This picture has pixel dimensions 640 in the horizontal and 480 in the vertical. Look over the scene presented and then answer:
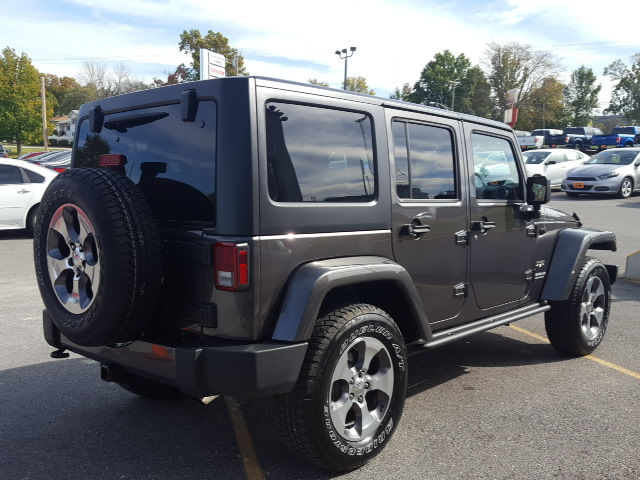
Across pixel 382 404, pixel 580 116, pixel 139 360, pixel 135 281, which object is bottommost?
pixel 382 404

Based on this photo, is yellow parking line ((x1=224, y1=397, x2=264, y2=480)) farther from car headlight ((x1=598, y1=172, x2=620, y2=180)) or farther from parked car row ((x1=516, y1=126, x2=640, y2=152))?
parked car row ((x1=516, y1=126, x2=640, y2=152))

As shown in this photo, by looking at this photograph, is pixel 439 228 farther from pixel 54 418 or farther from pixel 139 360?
pixel 54 418

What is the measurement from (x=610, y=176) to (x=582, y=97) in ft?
209

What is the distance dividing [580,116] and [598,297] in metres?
77.8

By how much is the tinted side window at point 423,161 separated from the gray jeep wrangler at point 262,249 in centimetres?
1

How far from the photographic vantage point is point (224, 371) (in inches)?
102

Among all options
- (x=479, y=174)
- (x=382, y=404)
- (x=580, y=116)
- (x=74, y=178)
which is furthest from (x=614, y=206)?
(x=580, y=116)

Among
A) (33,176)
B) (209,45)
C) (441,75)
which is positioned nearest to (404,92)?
(441,75)

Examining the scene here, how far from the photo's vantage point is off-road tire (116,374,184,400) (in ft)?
12.4

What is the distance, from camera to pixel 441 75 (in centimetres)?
8694

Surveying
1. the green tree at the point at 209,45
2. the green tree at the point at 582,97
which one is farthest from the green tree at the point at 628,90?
the green tree at the point at 209,45

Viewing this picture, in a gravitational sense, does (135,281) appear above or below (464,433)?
above

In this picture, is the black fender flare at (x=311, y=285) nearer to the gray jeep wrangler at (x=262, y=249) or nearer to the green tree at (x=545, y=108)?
the gray jeep wrangler at (x=262, y=249)

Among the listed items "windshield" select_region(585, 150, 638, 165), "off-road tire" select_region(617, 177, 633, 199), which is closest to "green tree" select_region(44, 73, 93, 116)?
"windshield" select_region(585, 150, 638, 165)
